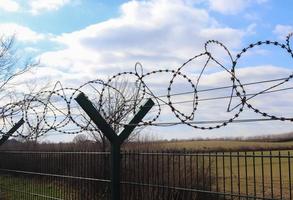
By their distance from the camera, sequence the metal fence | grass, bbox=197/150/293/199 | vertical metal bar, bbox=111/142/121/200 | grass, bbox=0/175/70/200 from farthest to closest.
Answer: grass, bbox=0/175/70/200 < vertical metal bar, bbox=111/142/121/200 < the metal fence < grass, bbox=197/150/293/199

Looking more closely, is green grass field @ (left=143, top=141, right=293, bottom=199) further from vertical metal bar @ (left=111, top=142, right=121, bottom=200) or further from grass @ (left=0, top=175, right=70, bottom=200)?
grass @ (left=0, top=175, right=70, bottom=200)

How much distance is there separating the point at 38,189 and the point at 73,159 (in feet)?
5.28

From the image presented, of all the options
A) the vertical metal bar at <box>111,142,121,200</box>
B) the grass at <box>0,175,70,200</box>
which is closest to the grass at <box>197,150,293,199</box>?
the vertical metal bar at <box>111,142,121,200</box>

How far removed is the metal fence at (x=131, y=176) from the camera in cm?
695

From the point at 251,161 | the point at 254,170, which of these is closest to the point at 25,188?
the point at 251,161

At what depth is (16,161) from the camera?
12.6 m

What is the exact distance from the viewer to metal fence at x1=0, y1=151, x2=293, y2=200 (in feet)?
22.8

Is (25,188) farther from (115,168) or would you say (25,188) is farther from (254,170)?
(254,170)

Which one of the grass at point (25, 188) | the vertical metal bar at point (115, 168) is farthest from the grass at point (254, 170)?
the grass at point (25, 188)

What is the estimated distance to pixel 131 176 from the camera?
8.65 meters

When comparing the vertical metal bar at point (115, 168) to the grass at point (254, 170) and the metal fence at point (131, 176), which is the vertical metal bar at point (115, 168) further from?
the grass at point (254, 170)

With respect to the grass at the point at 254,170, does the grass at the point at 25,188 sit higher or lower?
lower

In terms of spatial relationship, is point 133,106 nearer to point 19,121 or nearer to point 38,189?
point 38,189

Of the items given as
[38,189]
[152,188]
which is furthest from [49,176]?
[152,188]
